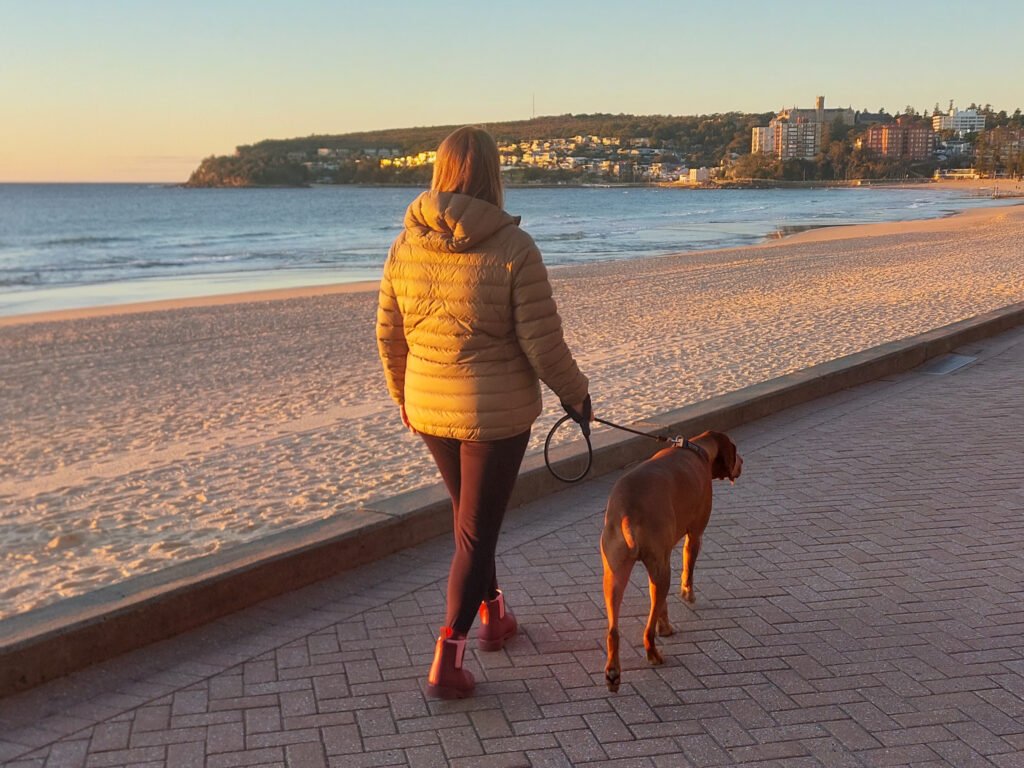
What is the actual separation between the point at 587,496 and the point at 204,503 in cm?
217

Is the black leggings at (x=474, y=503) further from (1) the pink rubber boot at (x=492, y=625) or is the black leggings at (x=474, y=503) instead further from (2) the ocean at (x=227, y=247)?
(2) the ocean at (x=227, y=247)

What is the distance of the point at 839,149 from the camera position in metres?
194

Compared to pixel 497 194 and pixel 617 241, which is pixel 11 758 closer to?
pixel 497 194

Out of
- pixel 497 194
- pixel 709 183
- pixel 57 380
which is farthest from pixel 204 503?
pixel 709 183

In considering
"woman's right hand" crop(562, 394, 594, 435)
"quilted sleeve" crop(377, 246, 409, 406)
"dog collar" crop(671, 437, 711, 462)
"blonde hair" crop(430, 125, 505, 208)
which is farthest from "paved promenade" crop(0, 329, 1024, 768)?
"blonde hair" crop(430, 125, 505, 208)

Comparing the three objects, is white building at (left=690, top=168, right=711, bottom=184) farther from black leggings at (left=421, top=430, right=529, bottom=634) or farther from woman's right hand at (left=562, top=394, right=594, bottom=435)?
black leggings at (left=421, top=430, right=529, bottom=634)

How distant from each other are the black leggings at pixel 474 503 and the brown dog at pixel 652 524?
1.25 ft

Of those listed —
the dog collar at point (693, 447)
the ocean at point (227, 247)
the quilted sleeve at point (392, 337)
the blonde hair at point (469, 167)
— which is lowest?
the ocean at point (227, 247)

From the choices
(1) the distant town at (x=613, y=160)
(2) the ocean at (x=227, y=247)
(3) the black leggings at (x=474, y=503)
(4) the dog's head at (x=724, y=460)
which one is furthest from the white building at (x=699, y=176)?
(3) the black leggings at (x=474, y=503)

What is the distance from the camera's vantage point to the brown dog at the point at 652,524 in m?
3.62

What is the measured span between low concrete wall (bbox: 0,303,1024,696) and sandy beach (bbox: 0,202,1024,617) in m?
0.66

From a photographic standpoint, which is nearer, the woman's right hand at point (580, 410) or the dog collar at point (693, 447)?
the woman's right hand at point (580, 410)

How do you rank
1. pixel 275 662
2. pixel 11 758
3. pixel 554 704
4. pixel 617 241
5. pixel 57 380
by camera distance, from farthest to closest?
pixel 617 241, pixel 57 380, pixel 275 662, pixel 554 704, pixel 11 758

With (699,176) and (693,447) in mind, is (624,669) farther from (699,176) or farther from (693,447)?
(699,176)
